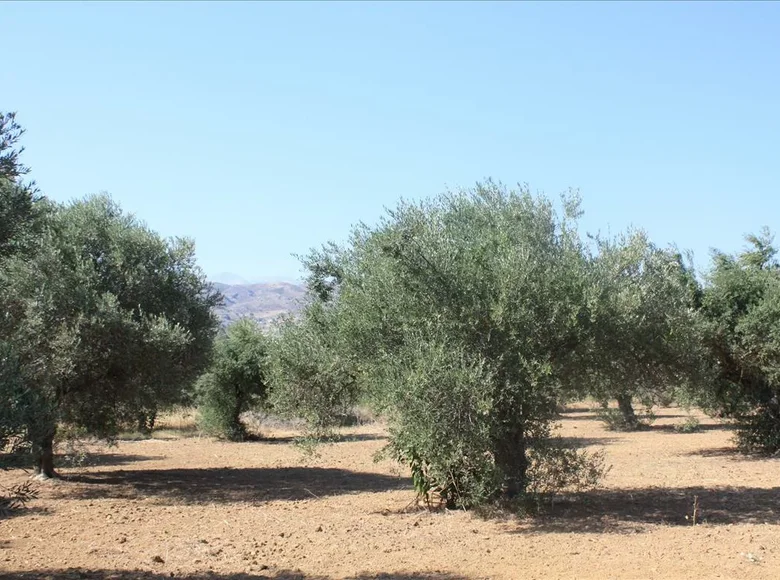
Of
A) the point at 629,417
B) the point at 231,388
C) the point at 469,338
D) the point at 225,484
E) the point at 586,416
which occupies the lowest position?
the point at 586,416

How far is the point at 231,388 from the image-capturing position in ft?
107

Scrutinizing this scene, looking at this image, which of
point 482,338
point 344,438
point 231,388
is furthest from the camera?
point 344,438

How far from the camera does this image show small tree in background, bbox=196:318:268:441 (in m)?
32.3

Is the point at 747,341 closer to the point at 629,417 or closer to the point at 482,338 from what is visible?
the point at 482,338

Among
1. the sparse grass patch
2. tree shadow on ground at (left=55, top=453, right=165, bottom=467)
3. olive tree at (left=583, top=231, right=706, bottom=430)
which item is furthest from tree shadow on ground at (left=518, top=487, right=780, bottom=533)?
the sparse grass patch

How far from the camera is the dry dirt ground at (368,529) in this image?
31.9 feet

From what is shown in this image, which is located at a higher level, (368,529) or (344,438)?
(368,529)

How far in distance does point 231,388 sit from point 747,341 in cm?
2167

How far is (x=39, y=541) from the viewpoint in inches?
464

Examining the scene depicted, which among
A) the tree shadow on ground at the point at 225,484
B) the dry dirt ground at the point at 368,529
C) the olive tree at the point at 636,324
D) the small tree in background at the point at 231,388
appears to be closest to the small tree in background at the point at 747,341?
the dry dirt ground at the point at 368,529

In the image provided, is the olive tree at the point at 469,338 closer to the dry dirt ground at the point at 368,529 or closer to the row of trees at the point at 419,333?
the row of trees at the point at 419,333

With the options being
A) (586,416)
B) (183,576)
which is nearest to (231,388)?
(586,416)

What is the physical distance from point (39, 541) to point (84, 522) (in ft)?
5.12

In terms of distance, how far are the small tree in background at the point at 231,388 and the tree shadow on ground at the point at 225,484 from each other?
10.7m
